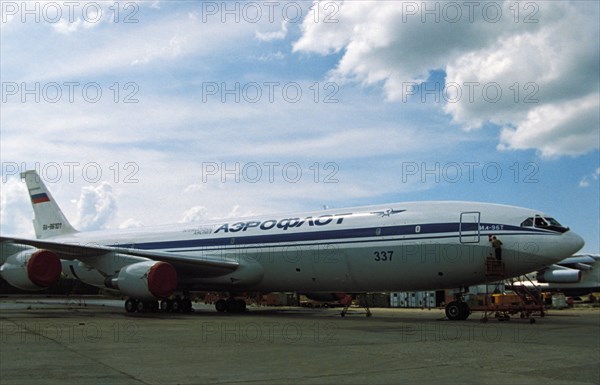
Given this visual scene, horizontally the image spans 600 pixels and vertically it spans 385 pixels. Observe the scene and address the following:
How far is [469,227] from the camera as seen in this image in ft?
62.9

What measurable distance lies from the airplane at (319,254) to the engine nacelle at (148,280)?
0.13ft

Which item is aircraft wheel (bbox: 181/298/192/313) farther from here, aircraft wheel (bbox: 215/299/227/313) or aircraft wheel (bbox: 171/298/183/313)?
aircraft wheel (bbox: 215/299/227/313)

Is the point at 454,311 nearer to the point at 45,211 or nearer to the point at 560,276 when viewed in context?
the point at 560,276

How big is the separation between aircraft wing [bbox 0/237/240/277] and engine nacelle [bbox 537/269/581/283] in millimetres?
24073

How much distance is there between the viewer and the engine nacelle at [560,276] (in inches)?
1495

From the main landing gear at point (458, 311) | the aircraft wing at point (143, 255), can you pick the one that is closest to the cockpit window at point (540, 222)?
the main landing gear at point (458, 311)

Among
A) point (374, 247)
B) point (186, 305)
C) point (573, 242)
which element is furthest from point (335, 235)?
point (186, 305)

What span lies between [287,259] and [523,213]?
8.85m

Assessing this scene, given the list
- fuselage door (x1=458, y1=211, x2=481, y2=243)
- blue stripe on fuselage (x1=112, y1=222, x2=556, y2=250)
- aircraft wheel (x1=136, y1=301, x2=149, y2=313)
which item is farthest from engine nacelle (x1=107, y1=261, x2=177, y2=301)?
fuselage door (x1=458, y1=211, x2=481, y2=243)

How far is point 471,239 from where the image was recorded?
62.2ft

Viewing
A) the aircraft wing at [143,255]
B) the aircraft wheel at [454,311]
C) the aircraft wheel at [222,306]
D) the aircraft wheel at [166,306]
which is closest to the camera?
the aircraft wheel at [454,311]

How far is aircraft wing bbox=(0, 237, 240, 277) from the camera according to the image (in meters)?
23.8

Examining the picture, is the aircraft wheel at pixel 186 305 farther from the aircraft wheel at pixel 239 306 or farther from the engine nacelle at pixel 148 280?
the engine nacelle at pixel 148 280

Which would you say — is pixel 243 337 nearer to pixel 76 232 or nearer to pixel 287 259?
pixel 287 259
